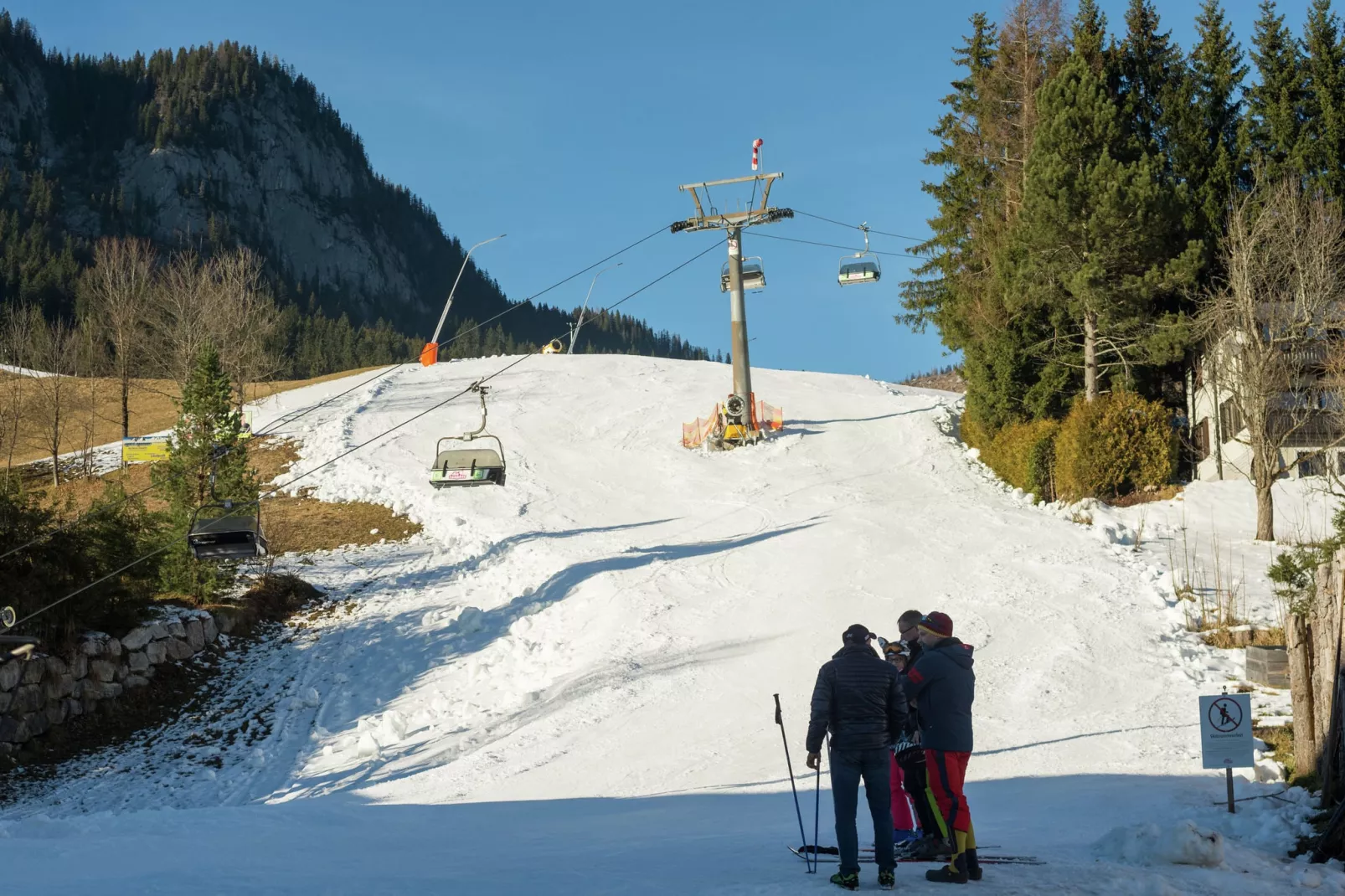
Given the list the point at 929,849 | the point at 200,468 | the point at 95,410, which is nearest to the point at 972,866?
the point at 929,849

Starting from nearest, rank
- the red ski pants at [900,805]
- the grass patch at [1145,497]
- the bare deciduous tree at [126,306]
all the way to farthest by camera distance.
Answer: the red ski pants at [900,805]
the grass patch at [1145,497]
the bare deciduous tree at [126,306]

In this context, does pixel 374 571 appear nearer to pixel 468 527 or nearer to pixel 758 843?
pixel 468 527

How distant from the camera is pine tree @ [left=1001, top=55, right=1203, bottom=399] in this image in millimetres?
31406

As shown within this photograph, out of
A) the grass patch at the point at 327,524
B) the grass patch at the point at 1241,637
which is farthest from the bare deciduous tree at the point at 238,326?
the grass patch at the point at 1241,637

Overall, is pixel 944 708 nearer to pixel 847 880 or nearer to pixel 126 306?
pixel 847 880

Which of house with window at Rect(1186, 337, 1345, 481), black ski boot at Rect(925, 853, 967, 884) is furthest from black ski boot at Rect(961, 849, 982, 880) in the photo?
house with window at Rect(1186, 337, 1345, 481)

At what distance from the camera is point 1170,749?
12.3 meters

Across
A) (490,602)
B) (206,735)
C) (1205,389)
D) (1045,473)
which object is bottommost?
(206,735)

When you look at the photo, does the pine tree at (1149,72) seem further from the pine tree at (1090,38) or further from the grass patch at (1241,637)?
the grass patch at (1241,637)

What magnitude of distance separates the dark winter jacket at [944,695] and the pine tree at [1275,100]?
3135 cm

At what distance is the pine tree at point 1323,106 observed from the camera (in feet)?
109

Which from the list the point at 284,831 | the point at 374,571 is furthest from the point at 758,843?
the point at 374,571

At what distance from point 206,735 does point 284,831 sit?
35.3 feet

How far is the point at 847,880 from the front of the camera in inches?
268
